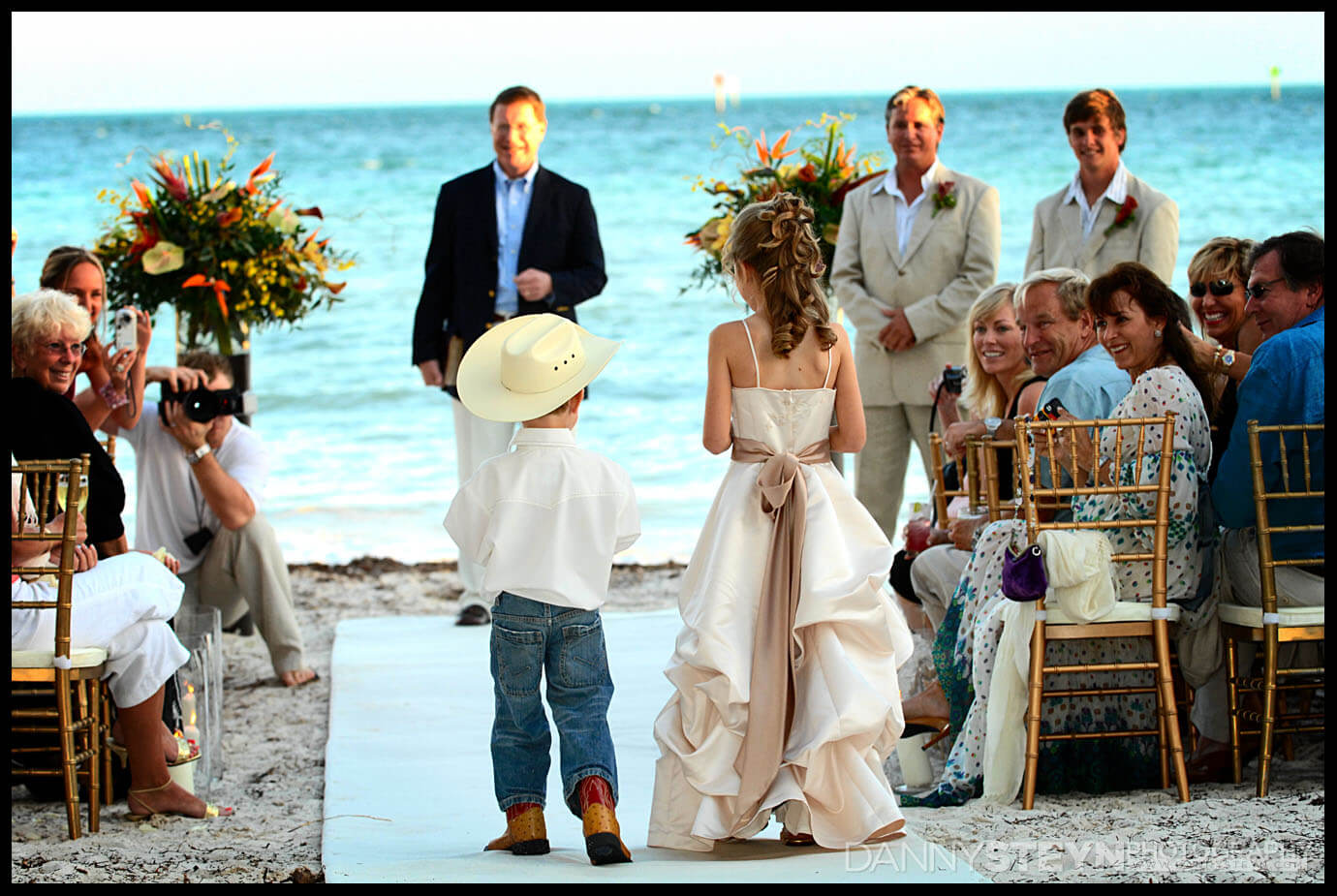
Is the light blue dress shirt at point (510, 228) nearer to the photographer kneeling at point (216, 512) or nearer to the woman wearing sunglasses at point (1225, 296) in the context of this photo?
the photographer kneeling at point (216, 512)

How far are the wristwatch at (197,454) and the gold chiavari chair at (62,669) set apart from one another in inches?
49.3

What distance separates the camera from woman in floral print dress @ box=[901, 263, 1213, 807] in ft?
12.2

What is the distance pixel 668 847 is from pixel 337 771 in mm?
1269

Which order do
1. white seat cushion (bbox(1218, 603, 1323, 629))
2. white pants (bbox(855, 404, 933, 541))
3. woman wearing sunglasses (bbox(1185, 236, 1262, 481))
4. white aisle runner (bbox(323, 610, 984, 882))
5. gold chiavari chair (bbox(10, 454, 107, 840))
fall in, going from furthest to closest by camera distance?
white pants (bbox(855, 404, 933, 541))
woman wearing sunglasses (bbox(1185, 236, 1262, 481))
white seat cushion (bbox(1218, 603, 1323, 629))
gold chiavari chair (bbox(10, 454, 107, 840))
white aisle runner (bbox(323, 610, 984, 882))

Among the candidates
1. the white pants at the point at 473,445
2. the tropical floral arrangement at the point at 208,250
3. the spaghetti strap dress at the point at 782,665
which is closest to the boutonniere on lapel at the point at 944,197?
the white pants at the point at 473,445

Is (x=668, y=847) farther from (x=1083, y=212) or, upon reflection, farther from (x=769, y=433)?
(x=1083, y=212)

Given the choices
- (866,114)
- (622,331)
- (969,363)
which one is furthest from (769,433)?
(866,114)

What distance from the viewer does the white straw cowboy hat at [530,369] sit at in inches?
127

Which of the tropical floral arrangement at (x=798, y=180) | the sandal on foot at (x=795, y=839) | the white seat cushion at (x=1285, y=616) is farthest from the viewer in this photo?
the tropical floral arrangement at (x=798, y=180)

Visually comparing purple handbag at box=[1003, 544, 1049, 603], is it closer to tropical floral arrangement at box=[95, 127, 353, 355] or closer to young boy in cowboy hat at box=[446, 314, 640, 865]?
young boy in cowboy hat at box=[446, 314, 640, 865]

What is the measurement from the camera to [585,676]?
324 cm

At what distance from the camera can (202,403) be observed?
4.95 meters

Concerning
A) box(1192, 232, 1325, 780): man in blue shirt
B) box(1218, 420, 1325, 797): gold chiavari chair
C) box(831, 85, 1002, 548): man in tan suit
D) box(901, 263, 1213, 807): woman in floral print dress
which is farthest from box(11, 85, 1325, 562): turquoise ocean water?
box(1218, 420, 1325, 797): gold chiavari chair

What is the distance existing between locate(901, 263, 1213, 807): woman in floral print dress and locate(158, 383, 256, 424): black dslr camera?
2.62m
